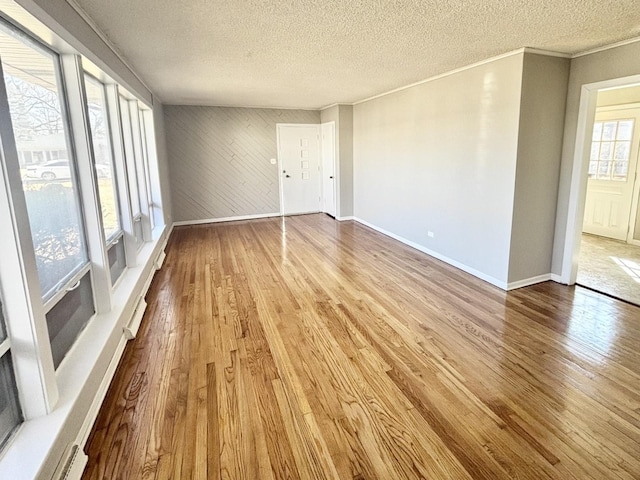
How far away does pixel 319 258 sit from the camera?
482 cm

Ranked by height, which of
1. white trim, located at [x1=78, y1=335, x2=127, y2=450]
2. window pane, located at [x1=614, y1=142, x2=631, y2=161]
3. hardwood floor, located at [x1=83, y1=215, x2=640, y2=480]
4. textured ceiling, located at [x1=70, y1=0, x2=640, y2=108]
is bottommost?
hardwood floor, located at [x1=83, y1=215, x2=640, y2=480]

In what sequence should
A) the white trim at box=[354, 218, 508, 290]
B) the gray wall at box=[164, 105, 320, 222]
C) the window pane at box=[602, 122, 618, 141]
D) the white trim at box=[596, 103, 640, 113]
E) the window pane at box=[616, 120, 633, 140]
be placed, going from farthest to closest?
1. the gray wall at box=[164, 105, 320, 222]
2. the window pane at box=[602, 122, 618, 141]
3. the window pane at box=[616, 120, 633, 140]
4. the white trim at box=[596, 103, 640, 113]
5. the white trim at box=[354, 218, 508, 290]

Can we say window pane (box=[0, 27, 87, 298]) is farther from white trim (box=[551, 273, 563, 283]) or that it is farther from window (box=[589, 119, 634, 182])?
window (box=[589, 119, 634, 182])

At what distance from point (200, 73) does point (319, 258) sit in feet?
8.87

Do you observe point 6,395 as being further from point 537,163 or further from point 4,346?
point 537,163

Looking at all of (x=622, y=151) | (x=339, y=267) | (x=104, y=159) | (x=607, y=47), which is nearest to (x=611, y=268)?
(x=622, y=151)

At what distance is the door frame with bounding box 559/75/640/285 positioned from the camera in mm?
3352

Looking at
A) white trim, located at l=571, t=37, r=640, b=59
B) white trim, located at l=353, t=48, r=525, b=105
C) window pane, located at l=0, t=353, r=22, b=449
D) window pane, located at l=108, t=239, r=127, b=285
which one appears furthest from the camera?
white trim, located at l=353, t=48, r=525, b=105

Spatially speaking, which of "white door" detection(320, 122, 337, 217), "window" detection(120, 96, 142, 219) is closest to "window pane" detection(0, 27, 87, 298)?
"window" detection(120, 96, 142, 219)

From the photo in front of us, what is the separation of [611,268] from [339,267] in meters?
3.25

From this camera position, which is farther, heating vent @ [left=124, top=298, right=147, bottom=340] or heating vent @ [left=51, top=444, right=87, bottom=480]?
heating vent @ [left=124, top=298, right=147, bottom=340]

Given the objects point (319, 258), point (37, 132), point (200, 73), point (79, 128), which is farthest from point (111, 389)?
point (200, 73)

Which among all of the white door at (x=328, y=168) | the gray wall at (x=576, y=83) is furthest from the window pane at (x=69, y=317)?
the white door at (x=328, y=168)

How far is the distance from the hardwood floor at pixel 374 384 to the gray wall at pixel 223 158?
3554mm
